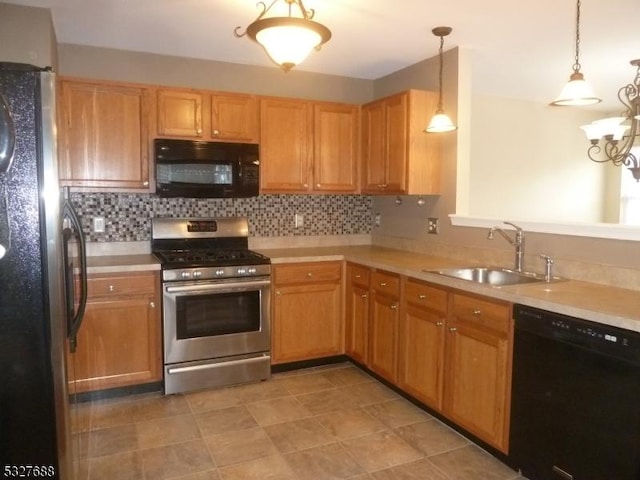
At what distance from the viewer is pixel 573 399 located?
6.79 ft

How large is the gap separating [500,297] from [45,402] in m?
2.01

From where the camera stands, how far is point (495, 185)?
517 cm

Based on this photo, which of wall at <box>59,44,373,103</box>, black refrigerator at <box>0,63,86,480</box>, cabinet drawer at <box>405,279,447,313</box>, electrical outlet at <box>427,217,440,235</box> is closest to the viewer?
black refrigerator at <box>0,63,86,480</box>

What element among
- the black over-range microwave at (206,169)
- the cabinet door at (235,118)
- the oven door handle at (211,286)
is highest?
the cabinet door at (235,118)

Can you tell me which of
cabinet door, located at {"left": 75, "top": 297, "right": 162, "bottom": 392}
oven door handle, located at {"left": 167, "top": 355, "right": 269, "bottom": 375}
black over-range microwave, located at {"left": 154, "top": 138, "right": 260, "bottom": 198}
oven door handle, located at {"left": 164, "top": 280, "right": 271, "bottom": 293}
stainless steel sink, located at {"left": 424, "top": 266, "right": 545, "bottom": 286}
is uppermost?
black over-range microwave, located at {"left": 154, "top": 138, "right": 260, "bottom": 198}

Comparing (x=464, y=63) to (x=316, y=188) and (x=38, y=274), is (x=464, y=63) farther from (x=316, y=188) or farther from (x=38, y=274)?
(x=38, y=274)

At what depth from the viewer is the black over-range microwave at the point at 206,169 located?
3480 mm

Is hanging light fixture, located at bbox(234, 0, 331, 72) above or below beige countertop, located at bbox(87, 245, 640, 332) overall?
above

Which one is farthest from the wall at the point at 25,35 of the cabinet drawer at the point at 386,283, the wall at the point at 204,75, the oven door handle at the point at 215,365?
the cabinet drawer at the point at 386,283

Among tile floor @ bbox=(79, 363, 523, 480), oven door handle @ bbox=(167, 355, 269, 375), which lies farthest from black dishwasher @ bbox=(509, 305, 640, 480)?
oven door handle @ bbox=(167, 355, 269, 375)

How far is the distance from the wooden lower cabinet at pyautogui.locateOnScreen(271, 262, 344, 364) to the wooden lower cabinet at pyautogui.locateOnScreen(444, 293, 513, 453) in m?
1.23

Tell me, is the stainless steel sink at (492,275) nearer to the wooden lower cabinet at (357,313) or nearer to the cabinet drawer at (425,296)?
the cabinet drawer at (425,296)

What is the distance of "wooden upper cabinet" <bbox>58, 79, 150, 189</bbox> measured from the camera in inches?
129

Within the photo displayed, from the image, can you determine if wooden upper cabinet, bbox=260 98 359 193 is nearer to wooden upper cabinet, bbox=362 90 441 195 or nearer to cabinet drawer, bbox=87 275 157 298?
wooden upper cabinet, bbox=362 90 441 195
